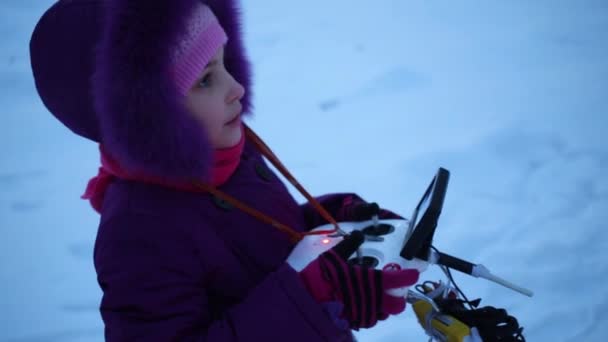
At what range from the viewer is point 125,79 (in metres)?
0.61

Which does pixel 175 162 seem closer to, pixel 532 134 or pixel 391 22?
pixel 532 134

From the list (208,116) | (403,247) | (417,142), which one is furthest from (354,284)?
(417,142)

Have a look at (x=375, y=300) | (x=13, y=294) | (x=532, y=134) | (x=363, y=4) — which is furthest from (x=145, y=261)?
(x=363, y=4)

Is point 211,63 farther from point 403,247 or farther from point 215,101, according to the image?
point 403,247

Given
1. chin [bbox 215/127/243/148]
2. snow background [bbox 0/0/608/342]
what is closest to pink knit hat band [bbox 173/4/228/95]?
chin [bbox 215/127/243/148]

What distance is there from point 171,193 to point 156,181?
0.11 feet

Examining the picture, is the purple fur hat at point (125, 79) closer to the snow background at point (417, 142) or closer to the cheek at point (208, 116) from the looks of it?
the cheek at point (208, 116)

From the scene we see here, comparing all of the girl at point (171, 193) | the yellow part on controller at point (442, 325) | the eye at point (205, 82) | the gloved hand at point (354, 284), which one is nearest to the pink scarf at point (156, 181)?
the girl at point (171, 193)

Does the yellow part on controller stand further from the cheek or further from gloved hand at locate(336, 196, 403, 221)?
the cheek

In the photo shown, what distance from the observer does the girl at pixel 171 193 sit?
0.62 metres

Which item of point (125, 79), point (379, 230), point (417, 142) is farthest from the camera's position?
point (417, 142)

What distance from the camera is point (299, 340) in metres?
0.68

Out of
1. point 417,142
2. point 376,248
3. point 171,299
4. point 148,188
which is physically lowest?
point 171,299

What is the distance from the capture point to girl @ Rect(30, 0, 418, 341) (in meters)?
0.62
